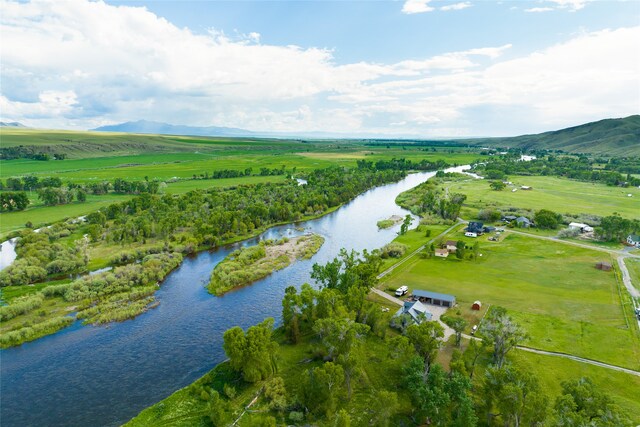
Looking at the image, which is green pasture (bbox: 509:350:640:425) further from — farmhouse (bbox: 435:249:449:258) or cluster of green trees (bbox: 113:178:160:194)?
cluster of green trees (bbox: 113:178:160:194)

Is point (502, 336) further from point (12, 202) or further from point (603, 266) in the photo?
point (12, 202)

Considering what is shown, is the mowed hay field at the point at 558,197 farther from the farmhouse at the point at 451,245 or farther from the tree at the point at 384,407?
the tree at the point at 384,407

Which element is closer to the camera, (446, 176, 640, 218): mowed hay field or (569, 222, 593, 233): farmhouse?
(569, 222, 593, 233): farmhouse

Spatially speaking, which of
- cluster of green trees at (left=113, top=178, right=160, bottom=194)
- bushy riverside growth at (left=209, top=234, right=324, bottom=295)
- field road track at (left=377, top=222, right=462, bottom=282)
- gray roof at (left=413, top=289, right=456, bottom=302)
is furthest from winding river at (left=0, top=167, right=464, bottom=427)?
cluster of green trees at (left=113, top=178, right=160, bottom=194)

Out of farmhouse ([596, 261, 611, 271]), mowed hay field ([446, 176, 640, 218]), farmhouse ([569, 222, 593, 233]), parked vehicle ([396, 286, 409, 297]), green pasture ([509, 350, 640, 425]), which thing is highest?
mowed hay field ([446, 176, 640, 218])

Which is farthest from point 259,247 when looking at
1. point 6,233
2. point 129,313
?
point 6,233

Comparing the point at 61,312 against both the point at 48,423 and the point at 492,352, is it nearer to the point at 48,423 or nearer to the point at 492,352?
the point at 48,423

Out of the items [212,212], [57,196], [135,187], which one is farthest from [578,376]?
[135,187]

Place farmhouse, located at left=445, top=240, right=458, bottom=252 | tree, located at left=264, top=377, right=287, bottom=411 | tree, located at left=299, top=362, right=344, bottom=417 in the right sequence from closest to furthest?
tree, located at left=299, top=362, right=344, bottom=417 < tree, located at left=264, top=377, right=287, bottom=411 < farmhouse, located at left=445, top=240, right=458, bottom=252

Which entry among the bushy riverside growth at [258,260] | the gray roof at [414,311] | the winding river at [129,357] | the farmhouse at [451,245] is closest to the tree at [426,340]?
the gray roof at [414,311]
